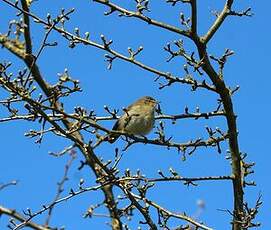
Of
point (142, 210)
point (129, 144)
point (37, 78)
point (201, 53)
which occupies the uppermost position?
point (37, 78)

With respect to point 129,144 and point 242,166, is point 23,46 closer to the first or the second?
point 129,144

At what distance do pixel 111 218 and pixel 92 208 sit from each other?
0.54 meters

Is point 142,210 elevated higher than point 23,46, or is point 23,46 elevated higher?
point 23,46

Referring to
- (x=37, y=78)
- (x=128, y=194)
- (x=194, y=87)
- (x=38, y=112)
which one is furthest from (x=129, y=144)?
(x=37, y=78)

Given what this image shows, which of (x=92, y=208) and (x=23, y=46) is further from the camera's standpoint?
(x=23, y=46)

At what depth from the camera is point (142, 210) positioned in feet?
18.8

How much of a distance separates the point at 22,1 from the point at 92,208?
7.26 feet

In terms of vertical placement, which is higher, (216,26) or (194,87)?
(216,26)

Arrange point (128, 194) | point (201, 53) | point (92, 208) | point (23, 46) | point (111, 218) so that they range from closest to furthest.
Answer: point (201, 53)
point (128, 194)
point (92, 208)
point (111, 218)
point (23, 46)

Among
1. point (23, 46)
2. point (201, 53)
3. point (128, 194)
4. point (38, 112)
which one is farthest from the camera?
point (23, 46)

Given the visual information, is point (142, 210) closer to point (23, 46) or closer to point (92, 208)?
point (92, 208)

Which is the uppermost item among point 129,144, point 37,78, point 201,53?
point 37,78

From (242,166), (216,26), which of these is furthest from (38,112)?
(242,166)

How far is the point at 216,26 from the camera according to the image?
5.36 metres
